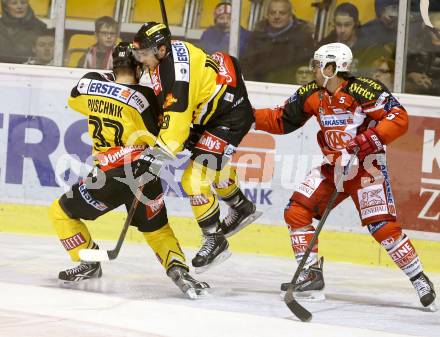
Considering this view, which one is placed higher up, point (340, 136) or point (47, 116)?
point (340, 136)

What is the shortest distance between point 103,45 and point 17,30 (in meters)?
0.67

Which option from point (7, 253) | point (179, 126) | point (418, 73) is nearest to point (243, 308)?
point (179, 126)

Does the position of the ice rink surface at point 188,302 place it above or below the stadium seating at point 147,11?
below

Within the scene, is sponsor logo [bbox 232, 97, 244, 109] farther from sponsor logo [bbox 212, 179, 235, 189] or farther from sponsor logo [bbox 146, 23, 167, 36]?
sponsor logo [bbox 146, 23, 167, 36]

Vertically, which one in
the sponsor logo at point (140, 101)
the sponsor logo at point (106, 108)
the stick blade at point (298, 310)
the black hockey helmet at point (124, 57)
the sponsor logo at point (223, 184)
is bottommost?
the stick blade at point (298, 310)

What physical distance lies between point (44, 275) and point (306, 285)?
149cm

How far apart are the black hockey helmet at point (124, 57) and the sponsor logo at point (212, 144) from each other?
1.73ft

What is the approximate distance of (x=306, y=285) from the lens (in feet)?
20.0

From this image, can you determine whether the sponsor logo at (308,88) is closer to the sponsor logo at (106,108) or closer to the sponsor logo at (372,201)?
the sponsor logo at (372,201)

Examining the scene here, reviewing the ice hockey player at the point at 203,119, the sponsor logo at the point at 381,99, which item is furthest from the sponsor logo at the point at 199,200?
the sponsor logo at the point at 381,99

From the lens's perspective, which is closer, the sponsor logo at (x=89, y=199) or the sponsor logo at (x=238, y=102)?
the sponsor logo at (x=89, y=199)

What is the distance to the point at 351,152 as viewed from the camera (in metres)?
5.84

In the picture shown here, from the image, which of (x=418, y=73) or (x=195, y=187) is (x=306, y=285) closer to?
(x=195, y=187)

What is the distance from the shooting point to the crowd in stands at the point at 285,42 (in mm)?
7473
